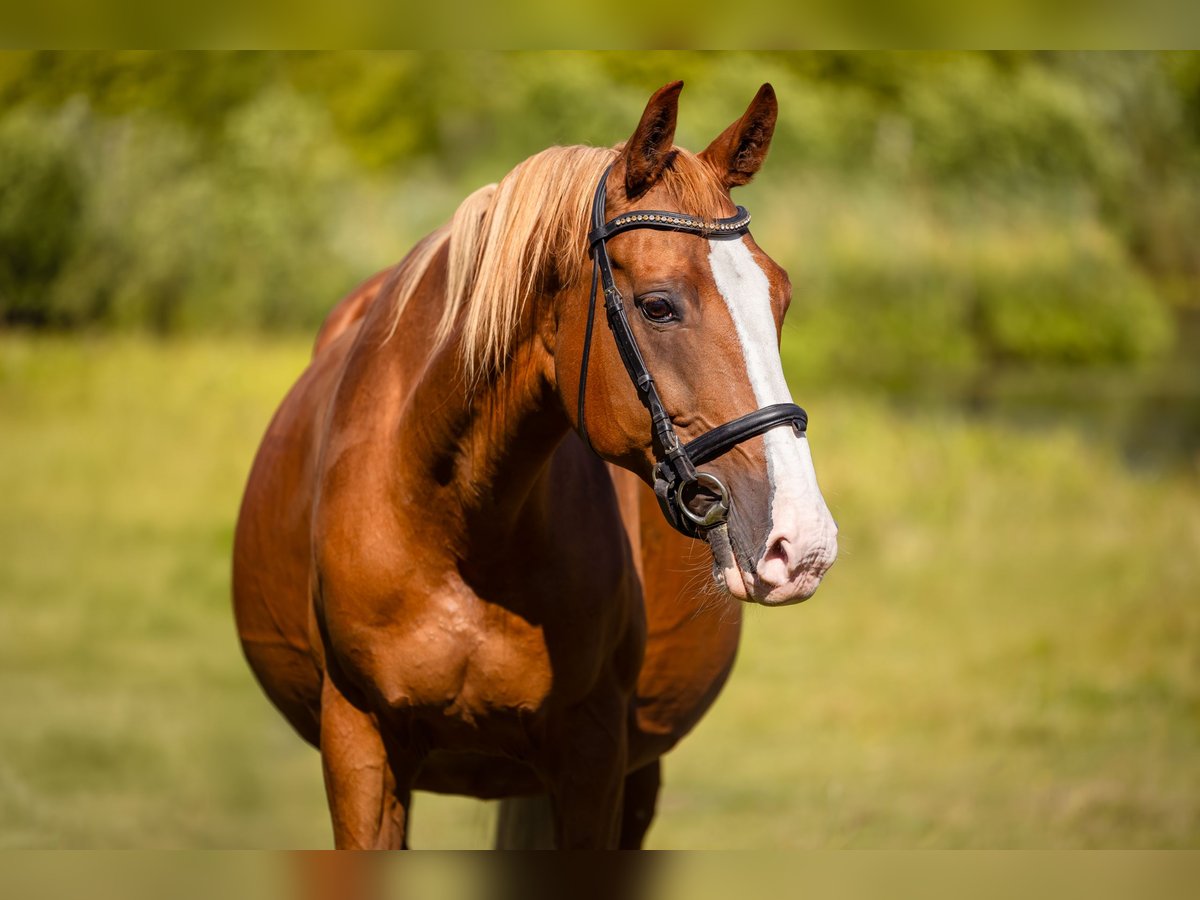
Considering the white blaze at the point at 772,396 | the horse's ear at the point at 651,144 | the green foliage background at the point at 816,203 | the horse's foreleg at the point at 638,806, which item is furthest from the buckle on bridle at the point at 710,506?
the green foliage background at the point at 816,203

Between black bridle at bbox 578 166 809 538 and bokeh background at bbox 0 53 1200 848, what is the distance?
6.16 metres

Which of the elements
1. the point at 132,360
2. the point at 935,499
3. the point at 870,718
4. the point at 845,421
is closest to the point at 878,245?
the point at 845,421

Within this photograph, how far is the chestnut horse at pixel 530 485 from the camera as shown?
7.48 ft

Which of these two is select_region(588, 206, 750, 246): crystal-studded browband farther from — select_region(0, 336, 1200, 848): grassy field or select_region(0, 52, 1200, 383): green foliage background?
select_region(0, 52, 1200, 383): green foliage background

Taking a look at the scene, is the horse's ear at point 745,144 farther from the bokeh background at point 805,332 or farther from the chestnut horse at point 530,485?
the bokeh background at point 805,332

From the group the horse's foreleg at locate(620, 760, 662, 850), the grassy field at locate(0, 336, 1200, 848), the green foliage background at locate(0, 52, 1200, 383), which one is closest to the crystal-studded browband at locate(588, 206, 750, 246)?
the horse's foreleg at locate(620, 760, 662, 850)

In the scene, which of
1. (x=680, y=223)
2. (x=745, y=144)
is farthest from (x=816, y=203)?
(x=680, y=223)

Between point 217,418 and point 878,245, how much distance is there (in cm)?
632

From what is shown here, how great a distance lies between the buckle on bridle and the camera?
88.1 inches

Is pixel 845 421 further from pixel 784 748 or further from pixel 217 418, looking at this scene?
pixel 217 418

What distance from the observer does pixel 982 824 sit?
654cm

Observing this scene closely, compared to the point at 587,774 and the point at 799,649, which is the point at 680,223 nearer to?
the point at 587,774

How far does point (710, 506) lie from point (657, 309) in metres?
0.36

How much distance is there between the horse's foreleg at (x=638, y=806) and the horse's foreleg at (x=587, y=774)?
1289 millimetres
